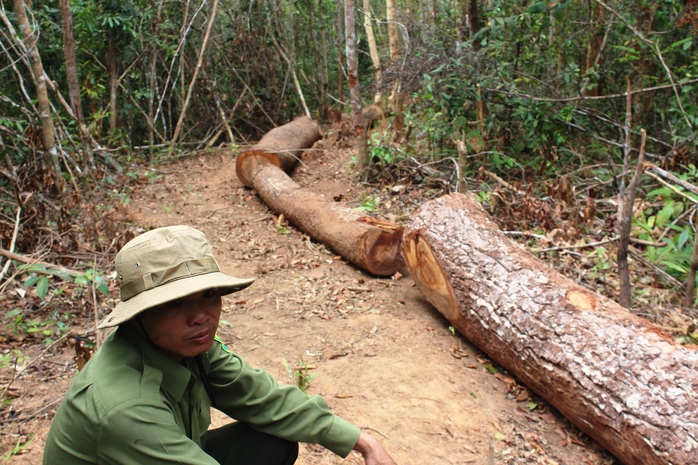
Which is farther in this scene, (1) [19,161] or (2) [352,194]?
(2) [352,194]

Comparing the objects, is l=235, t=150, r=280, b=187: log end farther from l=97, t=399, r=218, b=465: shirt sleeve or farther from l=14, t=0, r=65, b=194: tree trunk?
l=97, t=399, r=218, b=465: shirt sleeve

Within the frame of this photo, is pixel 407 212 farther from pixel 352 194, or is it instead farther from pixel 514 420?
pixel 514 420

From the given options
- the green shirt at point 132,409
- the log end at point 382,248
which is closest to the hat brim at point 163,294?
the green shirt at point 132,409

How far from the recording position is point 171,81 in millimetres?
10602

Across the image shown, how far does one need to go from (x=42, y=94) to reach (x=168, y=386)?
5.16m

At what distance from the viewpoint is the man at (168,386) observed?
1.52 metres

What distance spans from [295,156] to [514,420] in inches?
252

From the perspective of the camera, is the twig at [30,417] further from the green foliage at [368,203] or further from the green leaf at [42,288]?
the green foliage at [368,203]

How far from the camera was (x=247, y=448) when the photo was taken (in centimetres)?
212

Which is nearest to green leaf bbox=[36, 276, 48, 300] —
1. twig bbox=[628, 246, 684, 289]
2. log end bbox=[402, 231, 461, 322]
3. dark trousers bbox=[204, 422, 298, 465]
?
dark trousers bbox=[204, 422, 298, 465]

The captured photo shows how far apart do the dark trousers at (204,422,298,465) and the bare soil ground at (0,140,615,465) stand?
0.77 meters

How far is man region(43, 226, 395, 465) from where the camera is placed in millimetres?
1518

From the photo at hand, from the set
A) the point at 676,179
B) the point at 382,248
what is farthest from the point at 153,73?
the point at 676,179

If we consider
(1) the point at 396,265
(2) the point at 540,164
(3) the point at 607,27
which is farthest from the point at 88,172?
(3) the point at 607,27
